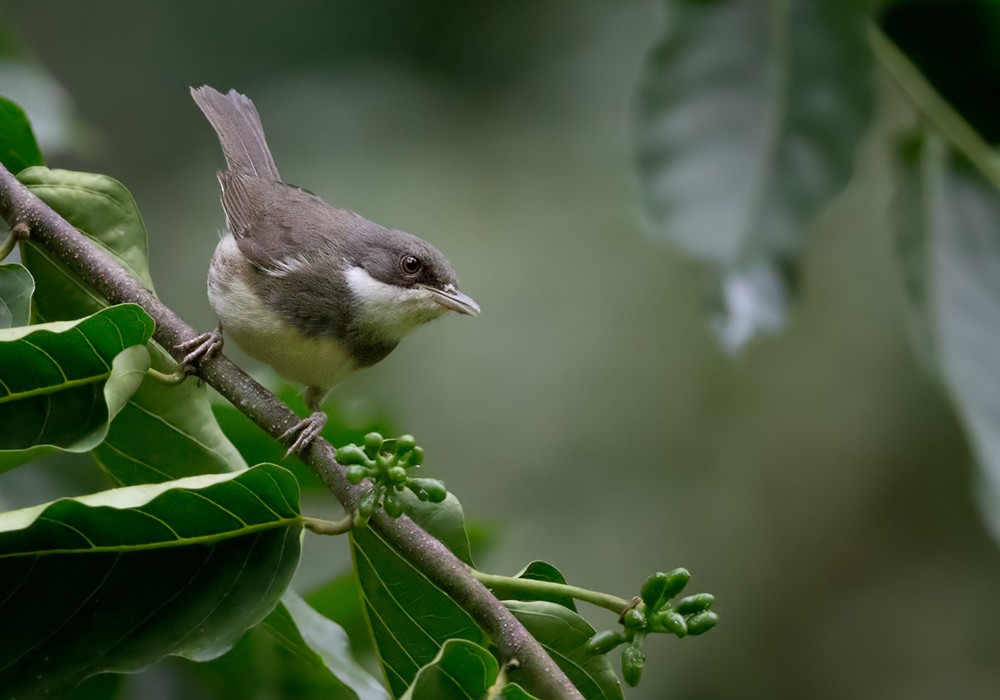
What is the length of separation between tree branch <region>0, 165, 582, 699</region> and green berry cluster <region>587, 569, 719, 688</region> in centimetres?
16

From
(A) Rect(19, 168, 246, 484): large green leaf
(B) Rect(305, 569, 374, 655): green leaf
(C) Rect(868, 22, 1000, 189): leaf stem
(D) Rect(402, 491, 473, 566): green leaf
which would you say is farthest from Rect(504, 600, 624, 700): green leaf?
(C) Rect(868, 22, 1000, 189): leaf stem

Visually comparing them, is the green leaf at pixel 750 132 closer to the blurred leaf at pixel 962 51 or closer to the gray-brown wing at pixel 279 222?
the blurred leaf at pixel 962 51

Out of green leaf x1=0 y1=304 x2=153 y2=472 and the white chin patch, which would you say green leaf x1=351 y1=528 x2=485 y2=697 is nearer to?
green leaf x1=0 y1=304 x2=153 y2=472

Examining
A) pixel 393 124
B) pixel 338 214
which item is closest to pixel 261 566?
pixel 338 214

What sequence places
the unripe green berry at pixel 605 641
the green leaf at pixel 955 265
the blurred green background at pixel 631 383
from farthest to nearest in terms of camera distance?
1. the blurred green background at pixel 631 383
2. the green leaf at pixel 955 265
3. the unripe green berry at pixel 605 641

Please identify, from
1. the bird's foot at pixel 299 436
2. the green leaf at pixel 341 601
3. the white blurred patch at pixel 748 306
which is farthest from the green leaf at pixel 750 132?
the bird's foot at pixel 299 436

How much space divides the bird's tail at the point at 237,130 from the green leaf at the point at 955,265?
7.55ft

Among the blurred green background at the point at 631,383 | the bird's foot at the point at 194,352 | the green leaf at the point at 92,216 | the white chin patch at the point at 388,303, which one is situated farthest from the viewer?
the blurred green background at the point at 631,383

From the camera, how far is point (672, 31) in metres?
3.82

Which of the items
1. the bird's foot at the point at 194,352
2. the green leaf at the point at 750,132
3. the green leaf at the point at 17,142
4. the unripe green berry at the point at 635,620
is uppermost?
the green leaf at the point at 750,132

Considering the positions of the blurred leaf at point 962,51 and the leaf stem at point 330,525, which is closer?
the leaf stem at point 330,525

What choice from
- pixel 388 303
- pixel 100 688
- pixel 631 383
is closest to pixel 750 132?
pixel 388 303

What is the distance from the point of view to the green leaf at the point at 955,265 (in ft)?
11.3

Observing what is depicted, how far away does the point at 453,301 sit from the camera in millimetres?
3590
